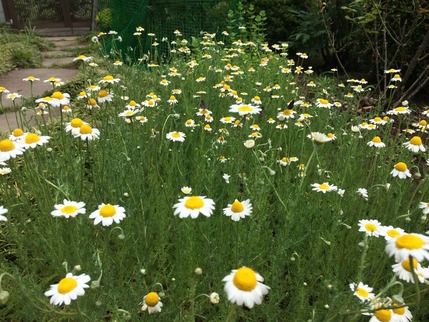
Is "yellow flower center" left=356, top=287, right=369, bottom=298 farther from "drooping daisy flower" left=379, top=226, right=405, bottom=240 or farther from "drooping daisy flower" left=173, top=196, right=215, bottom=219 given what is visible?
"drooping daisy flower" left=173, top=196, right=215, bottom=219

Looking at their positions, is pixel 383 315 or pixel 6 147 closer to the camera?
pixel 383 315

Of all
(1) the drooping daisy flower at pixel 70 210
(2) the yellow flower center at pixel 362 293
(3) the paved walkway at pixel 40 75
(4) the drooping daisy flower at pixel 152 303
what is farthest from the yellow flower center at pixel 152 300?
(3) the paved walkway at pixel 40 75

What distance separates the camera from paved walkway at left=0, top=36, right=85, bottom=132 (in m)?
3.89

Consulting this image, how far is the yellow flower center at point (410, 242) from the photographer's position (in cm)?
101

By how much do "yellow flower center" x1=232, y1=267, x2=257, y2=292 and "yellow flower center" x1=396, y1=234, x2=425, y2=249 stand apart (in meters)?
0.38

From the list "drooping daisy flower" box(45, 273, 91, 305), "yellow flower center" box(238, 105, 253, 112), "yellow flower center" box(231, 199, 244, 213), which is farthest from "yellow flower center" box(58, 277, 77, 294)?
"yellow flower center" box(238, 105, 253, 112)

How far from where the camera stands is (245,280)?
98 cm

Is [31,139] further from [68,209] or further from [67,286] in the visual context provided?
[67,286]

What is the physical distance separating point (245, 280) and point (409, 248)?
0.42m

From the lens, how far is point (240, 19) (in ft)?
18.2

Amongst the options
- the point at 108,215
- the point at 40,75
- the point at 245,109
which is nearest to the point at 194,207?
the point at 108,215

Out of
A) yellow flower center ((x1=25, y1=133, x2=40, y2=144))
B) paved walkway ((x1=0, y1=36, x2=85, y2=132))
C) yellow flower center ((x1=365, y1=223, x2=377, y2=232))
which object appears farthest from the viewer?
paved walkway ((x1=0, y1=36, x2=85, y2=132))

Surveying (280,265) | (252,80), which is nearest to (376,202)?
(280,265)

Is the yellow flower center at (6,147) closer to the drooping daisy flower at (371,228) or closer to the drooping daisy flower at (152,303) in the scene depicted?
the drooping daisy flower at (152,303)
